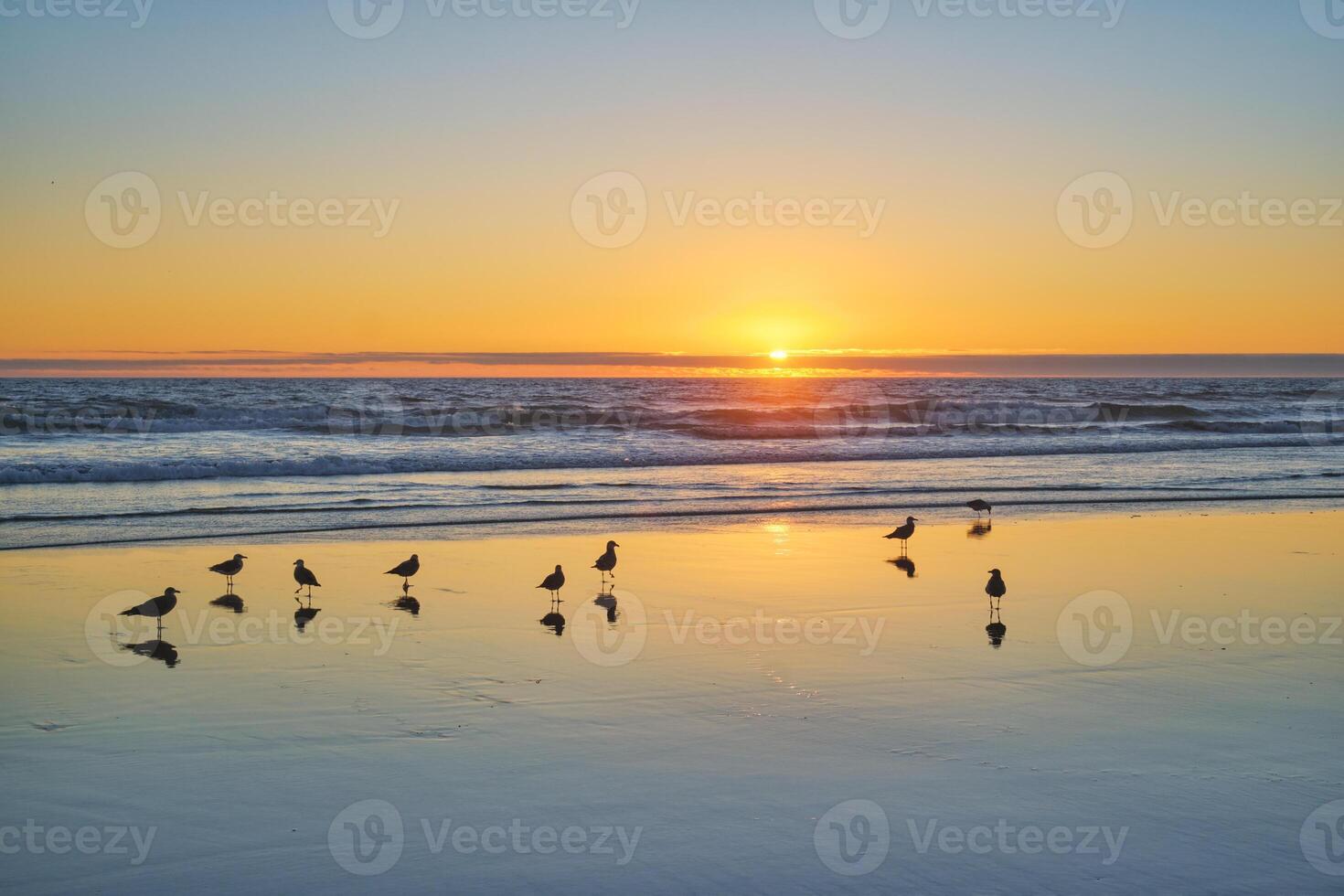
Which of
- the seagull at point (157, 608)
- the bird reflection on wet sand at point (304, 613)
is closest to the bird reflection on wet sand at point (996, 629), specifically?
the bird reflection on wet sand at point (304, 613)

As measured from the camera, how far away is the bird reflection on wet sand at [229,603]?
11266 mm

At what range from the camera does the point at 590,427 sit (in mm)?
44938

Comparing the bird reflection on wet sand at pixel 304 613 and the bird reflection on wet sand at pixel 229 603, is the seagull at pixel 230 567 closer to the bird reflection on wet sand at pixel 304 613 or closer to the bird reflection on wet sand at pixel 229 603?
the bird reflection on wet sand at pixel 229 603

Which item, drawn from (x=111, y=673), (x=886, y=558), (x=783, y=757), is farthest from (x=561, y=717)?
(x=886, y=558)

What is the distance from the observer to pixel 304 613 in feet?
36.0

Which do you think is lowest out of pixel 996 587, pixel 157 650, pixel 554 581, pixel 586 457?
pixel 157 650

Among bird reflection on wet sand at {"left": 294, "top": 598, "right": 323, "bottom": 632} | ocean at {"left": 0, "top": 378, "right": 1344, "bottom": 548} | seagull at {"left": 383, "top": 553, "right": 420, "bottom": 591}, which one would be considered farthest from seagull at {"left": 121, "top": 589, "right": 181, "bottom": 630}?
ocean at {"left": 0, "top": 378, "right": 1344, "bottom": 548}

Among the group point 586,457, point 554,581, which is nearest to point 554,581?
point 554,581

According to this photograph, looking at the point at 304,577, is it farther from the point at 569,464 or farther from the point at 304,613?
the point at 569,464

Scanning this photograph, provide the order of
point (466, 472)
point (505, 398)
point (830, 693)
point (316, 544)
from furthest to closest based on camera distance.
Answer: point (505, 398), point (466, 472), point (316, 544), point (830, 693)

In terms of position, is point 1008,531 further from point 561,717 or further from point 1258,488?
point 561,717

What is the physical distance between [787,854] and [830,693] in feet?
8.92

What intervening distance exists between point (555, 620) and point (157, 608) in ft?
12.6

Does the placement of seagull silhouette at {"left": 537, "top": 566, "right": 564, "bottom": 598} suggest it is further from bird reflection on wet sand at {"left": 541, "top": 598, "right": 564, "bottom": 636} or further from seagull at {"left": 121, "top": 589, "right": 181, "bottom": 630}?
seagull at {"left": 121, "top": 589, "right": 181, "bottom": 630}
